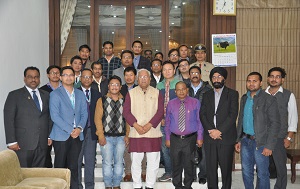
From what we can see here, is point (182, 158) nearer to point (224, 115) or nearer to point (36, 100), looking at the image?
point (224, 115)

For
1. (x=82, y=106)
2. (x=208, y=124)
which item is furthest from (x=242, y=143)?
(x=82, y=106)

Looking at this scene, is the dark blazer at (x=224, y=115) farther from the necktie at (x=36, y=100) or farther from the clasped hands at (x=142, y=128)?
the necktie at (x=36, y=100)

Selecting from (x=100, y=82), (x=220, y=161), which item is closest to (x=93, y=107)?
(x=100, y=82)

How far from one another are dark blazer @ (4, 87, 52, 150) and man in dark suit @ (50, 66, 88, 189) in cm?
17

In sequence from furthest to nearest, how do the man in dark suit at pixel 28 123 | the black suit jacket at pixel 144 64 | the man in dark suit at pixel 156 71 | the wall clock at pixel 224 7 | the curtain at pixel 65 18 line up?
the curtain at pixel 65 18, the wall clock at pixel 224 7, the black suit jacket at pixel 144 64, the man in dark suit at pixel 156 71, the man in dark suit at pixel 28 123

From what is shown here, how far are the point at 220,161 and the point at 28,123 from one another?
2322 millimetres

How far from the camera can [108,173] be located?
5.03 meters

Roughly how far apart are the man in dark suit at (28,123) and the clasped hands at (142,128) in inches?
41.7

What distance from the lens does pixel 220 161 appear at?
15.9ft

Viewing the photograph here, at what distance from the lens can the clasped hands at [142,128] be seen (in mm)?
4898

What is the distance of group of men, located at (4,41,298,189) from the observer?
464cm

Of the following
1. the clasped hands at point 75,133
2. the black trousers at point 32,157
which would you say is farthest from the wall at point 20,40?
the clasped hands at point 75,133

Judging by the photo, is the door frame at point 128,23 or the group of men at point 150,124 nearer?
the group of men at point 150,124

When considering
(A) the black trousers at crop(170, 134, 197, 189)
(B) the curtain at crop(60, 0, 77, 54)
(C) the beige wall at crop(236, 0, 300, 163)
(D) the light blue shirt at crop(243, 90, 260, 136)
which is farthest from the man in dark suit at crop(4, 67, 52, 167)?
(C) the beige wall at crop(236, 0, 300, 163)
